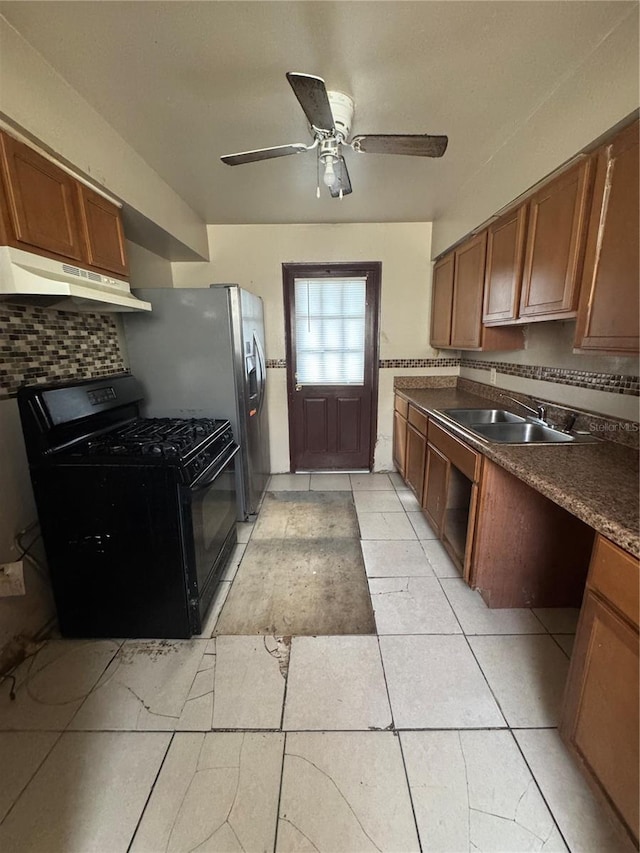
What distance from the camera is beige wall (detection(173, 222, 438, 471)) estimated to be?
10.5ft

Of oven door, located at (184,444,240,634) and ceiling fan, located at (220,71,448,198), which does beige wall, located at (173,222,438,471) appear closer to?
ceiling fan, located at (220,71,448,198)

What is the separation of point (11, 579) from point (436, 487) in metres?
2.31

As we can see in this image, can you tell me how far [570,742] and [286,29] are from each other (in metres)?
2.63

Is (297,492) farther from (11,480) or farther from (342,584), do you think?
(11,480)

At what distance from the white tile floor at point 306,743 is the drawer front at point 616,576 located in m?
0.70

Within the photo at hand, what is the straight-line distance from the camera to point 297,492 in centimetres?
325

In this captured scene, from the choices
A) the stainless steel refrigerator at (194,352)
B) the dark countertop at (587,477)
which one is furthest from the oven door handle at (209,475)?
the dark countertop at (587,477)

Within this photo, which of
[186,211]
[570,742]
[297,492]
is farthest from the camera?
[297,492]

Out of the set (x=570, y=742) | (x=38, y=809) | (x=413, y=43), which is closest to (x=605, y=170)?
(x=413, y=43)

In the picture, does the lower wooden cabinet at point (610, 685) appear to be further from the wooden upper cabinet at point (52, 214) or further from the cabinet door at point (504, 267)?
the wooden upper cabinet at point (52, 214)

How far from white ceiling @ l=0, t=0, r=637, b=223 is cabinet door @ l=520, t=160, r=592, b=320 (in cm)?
41

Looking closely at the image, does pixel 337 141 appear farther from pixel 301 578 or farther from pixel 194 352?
pixel 301 578

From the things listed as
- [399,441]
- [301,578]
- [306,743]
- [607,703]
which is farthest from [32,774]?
[399,441]

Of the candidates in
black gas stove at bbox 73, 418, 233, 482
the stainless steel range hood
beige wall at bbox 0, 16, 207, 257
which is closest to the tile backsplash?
the stainless steel range hood
